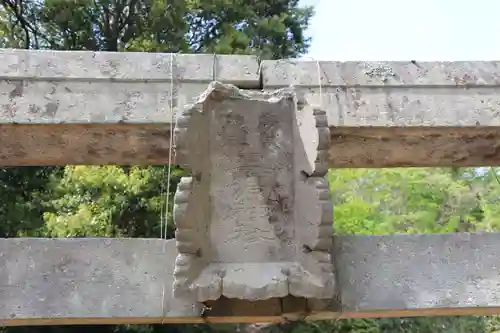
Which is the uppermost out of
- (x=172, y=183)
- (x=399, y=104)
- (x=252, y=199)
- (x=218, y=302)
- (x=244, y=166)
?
(x=172, y=183)

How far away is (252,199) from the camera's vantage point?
7.29 feet

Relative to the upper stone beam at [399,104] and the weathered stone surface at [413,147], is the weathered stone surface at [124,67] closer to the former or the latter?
the upper stone beam at [399,104]

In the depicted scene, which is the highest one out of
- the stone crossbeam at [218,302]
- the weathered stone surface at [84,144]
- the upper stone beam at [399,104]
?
the upper stone beam at [399,104]

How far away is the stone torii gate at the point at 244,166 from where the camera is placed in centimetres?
215

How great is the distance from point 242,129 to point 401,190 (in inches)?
292

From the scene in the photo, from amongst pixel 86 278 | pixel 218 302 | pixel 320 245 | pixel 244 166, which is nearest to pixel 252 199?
pixel 244 166

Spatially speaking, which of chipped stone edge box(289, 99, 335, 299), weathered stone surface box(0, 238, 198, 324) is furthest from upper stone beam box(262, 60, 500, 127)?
weathered stone surface box(0, 238, 198, 324)

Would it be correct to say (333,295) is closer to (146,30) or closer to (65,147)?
(65,147)

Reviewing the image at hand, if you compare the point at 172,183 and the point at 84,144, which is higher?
the point at 172,183

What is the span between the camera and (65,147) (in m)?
2.45

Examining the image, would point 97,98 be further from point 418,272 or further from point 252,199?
point 418,272

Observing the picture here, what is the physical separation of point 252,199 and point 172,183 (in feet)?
12.3

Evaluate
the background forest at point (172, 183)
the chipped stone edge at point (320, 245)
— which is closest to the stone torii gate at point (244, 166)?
the chipped stone edge at point (320, 245)

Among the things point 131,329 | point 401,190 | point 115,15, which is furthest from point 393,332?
point 115,15
